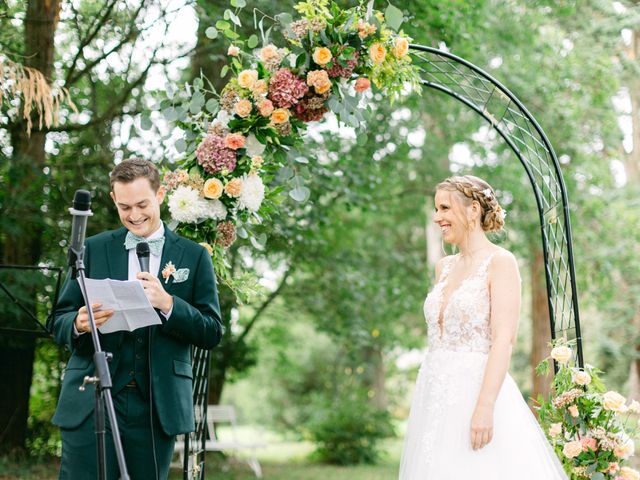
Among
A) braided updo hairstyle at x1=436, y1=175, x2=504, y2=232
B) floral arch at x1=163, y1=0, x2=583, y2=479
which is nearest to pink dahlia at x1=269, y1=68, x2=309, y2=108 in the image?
floral arch at x1=163, y1=0, x2=583, y2=479

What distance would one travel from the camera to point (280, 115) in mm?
4086

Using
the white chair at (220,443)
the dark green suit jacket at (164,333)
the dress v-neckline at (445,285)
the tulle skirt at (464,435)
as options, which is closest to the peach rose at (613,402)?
the tulle skirt at (464,435)

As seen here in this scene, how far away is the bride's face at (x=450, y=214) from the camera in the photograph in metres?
3.64

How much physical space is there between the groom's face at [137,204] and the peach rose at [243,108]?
1.10 meters

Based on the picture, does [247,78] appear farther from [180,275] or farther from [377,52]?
[180,275]

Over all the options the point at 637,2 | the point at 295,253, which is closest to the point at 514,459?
the point at 295,253

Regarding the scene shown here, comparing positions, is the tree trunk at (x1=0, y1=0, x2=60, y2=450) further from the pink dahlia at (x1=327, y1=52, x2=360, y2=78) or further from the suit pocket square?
the suit pocket square

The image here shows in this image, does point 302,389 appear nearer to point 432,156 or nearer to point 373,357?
point 373,357

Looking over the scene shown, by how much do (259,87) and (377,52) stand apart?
64 centimetres

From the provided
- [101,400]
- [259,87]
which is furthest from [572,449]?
[101,400]

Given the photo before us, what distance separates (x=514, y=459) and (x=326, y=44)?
2244mm

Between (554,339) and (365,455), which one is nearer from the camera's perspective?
(554,339)

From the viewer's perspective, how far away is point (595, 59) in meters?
11.1

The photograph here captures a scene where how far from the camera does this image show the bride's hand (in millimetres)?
3328
